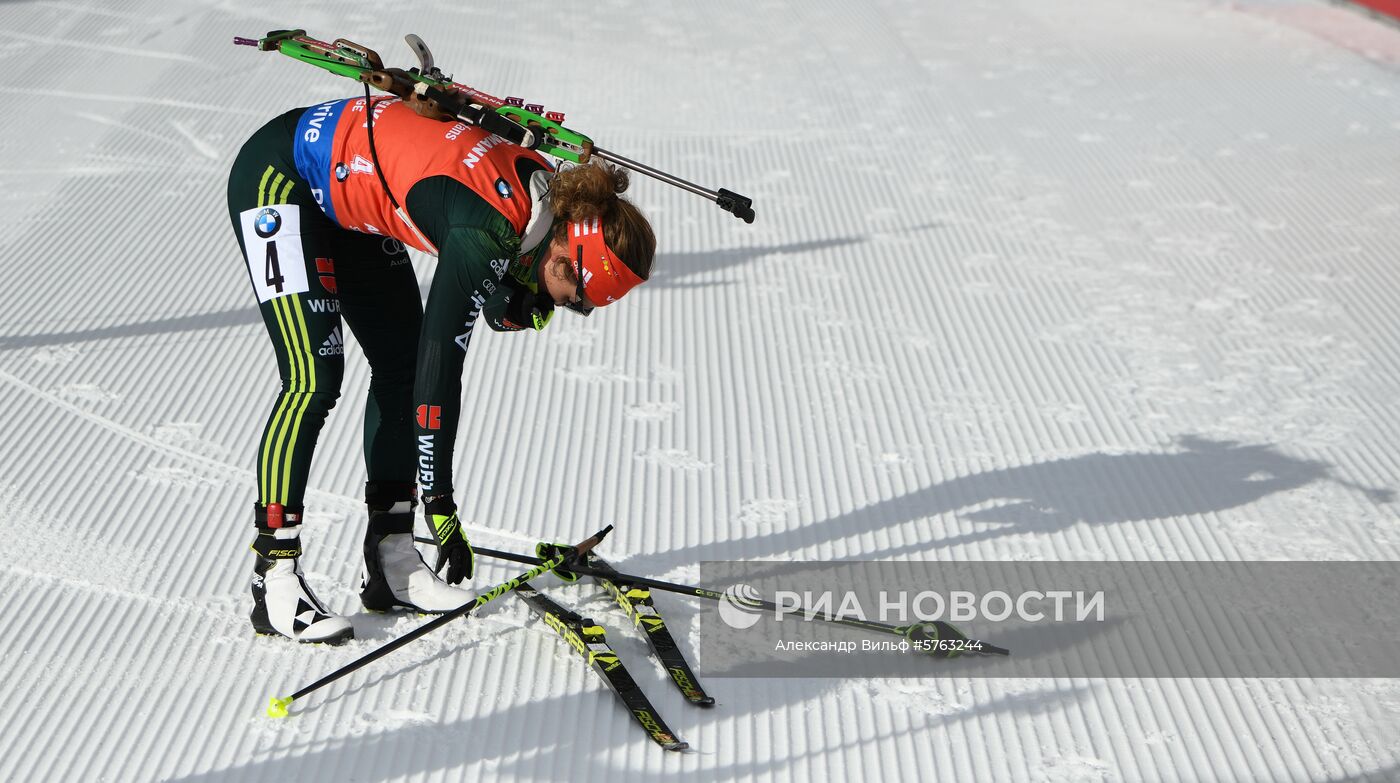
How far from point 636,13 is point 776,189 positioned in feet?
12.4

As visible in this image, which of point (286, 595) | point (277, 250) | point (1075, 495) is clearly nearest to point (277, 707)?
point (286, 595)

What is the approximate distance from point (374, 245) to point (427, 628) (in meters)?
0.87

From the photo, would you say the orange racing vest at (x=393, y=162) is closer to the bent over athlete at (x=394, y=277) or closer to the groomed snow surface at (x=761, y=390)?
the bent over athlete at (x=394, y=277)

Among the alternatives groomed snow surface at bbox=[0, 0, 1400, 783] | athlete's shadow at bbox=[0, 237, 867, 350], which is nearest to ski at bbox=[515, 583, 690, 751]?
groomed snow surface at bbox=[0, 0, 1400, 783]

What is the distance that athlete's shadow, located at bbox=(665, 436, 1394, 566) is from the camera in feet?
11.7

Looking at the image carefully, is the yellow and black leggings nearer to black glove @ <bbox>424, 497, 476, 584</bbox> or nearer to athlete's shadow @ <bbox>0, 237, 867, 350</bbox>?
black glove @ <bbox>424, 497, 476, 584</bbox>

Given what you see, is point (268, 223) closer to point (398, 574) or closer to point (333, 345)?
point (333, 345)

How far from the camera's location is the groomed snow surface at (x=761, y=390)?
8.97ft

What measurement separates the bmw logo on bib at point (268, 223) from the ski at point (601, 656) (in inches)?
A: 39.4

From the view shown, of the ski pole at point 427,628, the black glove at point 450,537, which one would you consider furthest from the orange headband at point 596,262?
the ski pole at point 427,628

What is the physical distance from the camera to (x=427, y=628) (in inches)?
111

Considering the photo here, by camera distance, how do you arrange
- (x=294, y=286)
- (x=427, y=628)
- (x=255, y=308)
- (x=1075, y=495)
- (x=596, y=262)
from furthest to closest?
(x=255, y=308) → (x=1075, y=495) → (x=427, y=628) → (x=294, y=286) → (x=596, y=262)

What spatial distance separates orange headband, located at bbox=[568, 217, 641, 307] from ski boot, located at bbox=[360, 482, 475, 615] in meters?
0.93

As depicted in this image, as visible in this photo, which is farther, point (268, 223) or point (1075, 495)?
point (1075, 495)
